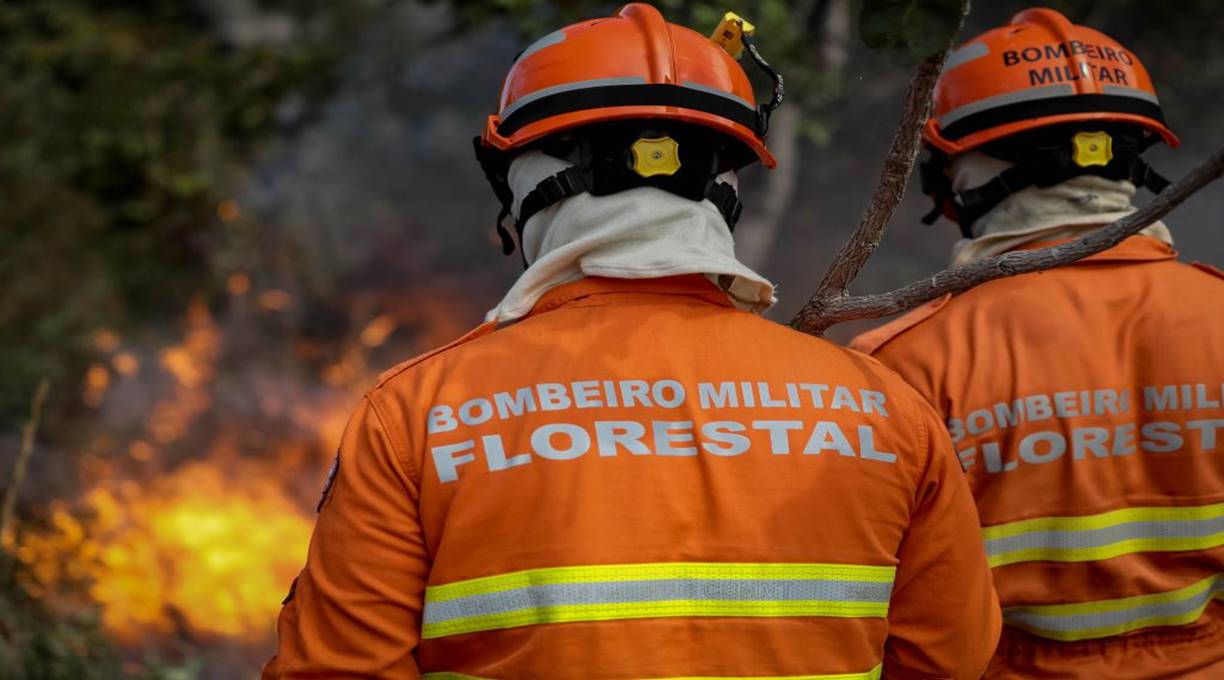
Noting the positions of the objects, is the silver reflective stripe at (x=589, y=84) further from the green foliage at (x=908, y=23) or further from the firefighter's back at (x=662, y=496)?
the green foliage at (x=908, y=23)

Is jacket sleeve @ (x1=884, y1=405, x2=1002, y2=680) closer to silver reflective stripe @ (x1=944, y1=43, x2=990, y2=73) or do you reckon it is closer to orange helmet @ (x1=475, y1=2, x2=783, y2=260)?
orange helmet @ (x1=475, y1=2, x2=783, y2=260)

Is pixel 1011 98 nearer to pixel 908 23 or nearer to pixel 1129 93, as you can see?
pixel 1129 93

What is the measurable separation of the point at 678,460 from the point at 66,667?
3.45 m

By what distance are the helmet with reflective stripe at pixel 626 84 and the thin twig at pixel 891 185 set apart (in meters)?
0.25

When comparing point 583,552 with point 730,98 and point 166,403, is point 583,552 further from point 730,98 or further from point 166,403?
point 166,403

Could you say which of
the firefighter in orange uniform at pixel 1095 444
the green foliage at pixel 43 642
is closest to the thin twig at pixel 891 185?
the firefighter in orange uniform at pixel 1095 444

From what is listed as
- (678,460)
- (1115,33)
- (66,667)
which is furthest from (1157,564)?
(1115,33)

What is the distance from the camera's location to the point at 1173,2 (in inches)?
285

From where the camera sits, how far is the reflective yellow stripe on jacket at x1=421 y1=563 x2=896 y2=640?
1.83m

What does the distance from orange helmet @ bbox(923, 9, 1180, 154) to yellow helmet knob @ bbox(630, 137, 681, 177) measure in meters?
→ 1.09

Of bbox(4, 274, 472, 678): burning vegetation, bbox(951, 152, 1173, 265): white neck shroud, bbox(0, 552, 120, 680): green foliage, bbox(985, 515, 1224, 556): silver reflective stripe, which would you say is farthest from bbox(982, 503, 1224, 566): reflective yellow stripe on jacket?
bbox(4, 274, 472, 678): burning vegetation

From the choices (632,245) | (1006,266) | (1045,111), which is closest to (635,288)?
(632,245)

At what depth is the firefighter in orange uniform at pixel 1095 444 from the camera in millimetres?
2627

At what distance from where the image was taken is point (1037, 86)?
3008 millimetres
